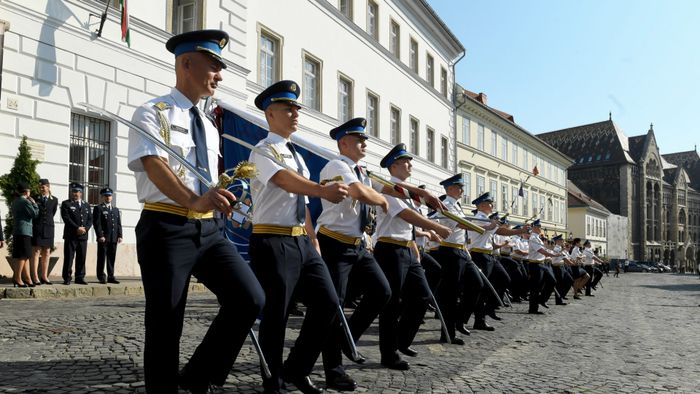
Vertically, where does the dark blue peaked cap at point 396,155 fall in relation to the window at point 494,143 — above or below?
below

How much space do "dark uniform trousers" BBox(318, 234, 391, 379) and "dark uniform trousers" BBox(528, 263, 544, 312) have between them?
24.2ft

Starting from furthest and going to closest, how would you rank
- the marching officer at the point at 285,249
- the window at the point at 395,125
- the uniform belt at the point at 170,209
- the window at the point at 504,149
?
the window at the point at 504,149 → the window at the point at 395,125 → the marching officer at the point at 285,249 → the uniform belt at the point at 170,209

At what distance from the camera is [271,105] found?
4539mm

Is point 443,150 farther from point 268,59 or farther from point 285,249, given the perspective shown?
point 285,249

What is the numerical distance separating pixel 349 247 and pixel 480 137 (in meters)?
38.5

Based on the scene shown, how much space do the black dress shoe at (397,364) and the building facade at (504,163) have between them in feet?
88.0

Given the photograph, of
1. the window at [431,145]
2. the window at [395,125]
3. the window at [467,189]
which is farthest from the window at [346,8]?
the window at [467,189]

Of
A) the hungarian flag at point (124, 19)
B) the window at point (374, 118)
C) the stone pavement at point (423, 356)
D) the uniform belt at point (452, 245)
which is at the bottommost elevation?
the stone pavement at point (423, 356)

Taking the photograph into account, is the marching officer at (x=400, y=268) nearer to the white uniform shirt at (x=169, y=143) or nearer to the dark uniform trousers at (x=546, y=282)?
the white uniform shirt at (x=169, y=143)

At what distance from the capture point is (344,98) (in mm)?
25375

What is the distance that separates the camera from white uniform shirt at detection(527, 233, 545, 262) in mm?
13115

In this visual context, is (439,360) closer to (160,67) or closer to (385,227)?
(385,227)

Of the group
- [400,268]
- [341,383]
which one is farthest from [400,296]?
[341,383]

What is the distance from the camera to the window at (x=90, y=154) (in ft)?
44.3
